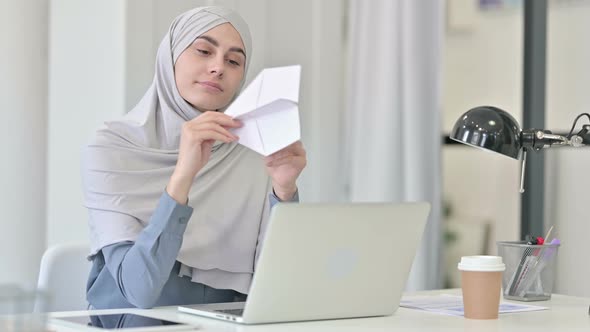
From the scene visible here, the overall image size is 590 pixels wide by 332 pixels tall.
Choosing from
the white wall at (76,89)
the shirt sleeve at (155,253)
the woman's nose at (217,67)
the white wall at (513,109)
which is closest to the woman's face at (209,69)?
the woman's nose at (217,67)

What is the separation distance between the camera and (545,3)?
380 centimetres

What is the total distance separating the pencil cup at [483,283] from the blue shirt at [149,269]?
1.60 feet

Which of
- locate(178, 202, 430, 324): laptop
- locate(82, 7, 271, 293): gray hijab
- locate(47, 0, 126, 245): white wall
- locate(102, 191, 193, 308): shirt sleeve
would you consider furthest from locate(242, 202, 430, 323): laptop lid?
locate(47, 0, 126, 245): white wall

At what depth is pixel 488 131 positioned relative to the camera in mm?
1718

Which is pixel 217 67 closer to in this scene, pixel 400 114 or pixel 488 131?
pixel 488 131

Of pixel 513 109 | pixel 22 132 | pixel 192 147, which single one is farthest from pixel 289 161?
pixel 513 109

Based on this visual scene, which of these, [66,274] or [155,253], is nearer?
[155,253]

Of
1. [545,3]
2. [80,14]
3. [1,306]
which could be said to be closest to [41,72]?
[80,14]

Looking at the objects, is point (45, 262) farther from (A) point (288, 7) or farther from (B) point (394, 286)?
(A) point (288, 7)

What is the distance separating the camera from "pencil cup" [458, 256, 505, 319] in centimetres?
161

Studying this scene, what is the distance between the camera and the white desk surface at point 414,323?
146cm

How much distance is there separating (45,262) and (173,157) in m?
0.35

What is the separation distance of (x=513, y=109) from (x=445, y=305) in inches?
131

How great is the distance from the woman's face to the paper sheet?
0.60 m
